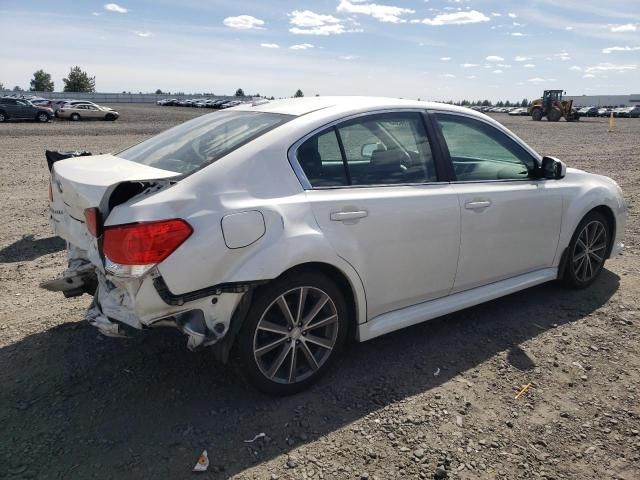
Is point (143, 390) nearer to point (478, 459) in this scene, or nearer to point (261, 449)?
point (261, 449)

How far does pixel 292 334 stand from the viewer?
3.20 metres

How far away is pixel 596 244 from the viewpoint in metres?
5.03

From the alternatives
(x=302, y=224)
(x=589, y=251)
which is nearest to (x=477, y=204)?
(x=302, y=224)

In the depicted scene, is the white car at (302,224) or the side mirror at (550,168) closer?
the white car at (302,224)

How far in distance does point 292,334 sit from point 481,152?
2216 mm

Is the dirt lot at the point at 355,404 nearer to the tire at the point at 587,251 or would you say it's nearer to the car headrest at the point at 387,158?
the tire at the point at 587,251

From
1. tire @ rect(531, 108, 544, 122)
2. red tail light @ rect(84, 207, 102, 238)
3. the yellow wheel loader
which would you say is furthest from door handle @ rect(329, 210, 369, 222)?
tire @ rect(531, 108, 544, 122)

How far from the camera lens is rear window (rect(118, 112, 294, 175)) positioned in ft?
10.4

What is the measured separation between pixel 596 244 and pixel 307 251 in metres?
3.35

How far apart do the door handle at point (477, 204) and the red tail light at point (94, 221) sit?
2.41 meters

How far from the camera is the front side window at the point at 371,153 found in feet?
10.9

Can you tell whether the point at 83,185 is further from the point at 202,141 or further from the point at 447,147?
the point at 447,147

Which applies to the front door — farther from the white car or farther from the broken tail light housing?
the broken tail light housing

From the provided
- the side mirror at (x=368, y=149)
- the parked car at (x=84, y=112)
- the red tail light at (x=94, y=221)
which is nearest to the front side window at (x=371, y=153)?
the side mirror at (x=368, y=149)
